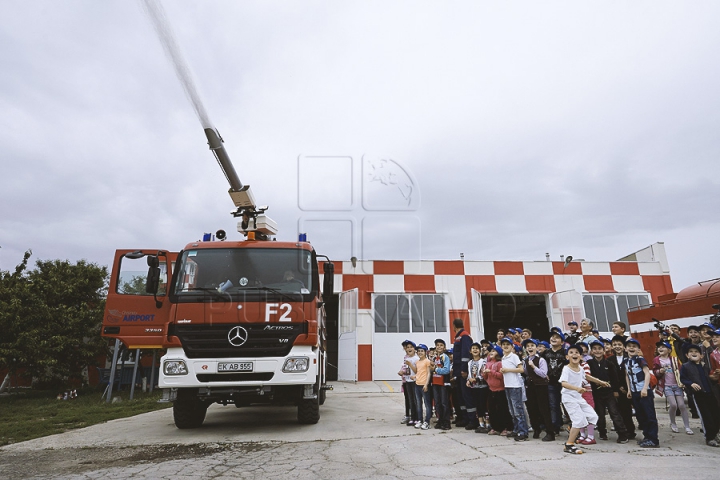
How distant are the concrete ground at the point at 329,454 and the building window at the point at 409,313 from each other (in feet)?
25.3

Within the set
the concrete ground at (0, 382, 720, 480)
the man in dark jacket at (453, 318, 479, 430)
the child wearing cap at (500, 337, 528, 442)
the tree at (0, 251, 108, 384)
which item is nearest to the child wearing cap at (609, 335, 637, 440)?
the concrete ground at (0, 382, 720, 480)

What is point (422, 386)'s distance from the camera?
21.1 ft

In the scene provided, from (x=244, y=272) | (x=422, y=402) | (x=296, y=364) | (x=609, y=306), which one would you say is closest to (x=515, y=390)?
(x=422, y=402)

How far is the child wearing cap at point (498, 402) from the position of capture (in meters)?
5.59

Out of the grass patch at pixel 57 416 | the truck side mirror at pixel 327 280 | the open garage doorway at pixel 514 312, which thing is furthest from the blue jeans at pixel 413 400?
the open garage doorway at pixel 514 312

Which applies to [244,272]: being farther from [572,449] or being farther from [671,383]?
[671,383]

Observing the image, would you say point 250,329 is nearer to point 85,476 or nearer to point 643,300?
point 85,476

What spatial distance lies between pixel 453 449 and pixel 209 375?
9.66 ft

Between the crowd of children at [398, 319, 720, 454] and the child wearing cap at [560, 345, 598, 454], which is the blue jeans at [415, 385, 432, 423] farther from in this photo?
the child wearing cap at [560, 345, 598, 454]

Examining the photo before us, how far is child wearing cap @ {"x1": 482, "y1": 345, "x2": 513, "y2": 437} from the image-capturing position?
5.59 meters

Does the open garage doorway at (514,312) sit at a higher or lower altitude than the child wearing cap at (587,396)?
higher

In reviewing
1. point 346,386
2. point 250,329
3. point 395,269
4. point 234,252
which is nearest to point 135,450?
point 250,329

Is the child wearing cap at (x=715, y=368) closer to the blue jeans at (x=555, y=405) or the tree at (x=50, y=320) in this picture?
the blue jeans at (x=555, y=405)

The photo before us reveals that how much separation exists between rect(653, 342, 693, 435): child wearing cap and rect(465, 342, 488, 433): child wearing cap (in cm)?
221
